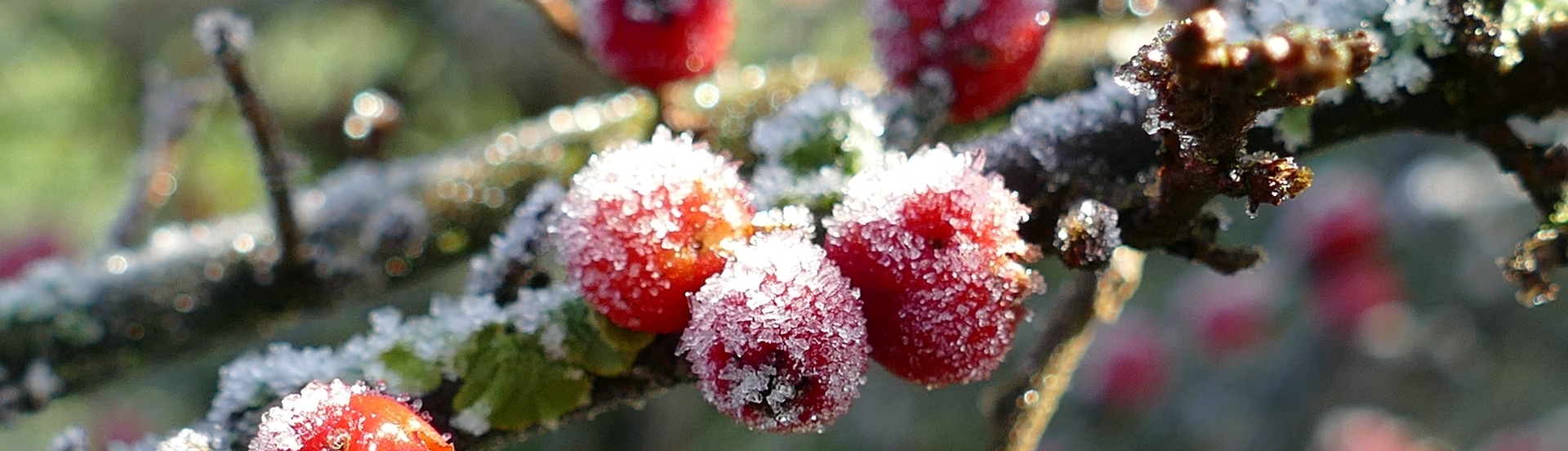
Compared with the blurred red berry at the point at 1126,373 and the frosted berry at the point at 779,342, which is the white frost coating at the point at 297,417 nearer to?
the frosted berry at the point at 779,342

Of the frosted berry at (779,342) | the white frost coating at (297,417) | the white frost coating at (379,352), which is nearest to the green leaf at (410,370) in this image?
the white frost coating at (379,352)

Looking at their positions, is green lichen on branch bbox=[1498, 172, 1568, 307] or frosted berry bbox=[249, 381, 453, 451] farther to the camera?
green lichen on branch bbox=[1498, 172, 1568, 307]

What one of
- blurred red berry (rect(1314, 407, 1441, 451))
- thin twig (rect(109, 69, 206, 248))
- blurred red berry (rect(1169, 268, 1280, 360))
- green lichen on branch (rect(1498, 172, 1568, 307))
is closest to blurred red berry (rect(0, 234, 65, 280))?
thin twig (rect(109, 69, 206, 248))

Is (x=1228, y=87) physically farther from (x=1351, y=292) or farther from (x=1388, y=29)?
(x=1351, y=292)

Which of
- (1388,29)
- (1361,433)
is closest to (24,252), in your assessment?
(1388,29)

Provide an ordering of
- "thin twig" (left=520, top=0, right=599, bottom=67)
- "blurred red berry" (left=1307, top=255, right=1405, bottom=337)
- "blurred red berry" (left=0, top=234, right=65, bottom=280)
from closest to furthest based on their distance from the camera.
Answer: "thin twig" (left=520, top=0, right=599, bottom=67)
"blurred red berry" (left=0, top=234, right=65, bottom=280)
"blurred red berry" (left=1307, top=255, right=1405, bottom=337)

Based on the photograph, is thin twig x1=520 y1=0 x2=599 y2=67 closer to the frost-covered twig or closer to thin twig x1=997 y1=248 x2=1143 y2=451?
the frost-covered twig

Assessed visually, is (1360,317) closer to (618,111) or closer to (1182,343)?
(1182,343)
